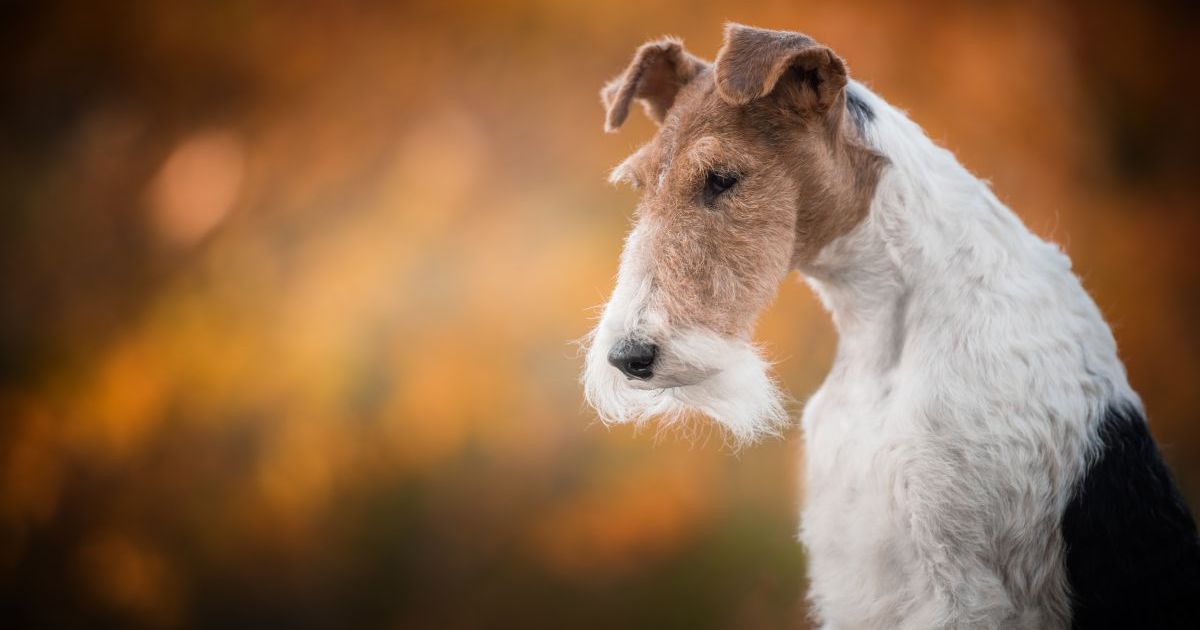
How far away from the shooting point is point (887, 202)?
1.85 m

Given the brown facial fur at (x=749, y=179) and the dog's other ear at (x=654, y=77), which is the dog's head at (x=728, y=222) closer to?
the brown facial fur at (x=749, y=179)

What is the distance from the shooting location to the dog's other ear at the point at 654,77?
1956mm

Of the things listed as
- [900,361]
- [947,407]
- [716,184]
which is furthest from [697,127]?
[947,407]

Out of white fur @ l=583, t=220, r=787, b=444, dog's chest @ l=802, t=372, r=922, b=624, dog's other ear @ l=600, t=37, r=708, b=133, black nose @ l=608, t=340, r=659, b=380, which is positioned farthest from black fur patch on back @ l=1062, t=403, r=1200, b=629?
dog's other ear @ l=600, t=37, r=708, b=133

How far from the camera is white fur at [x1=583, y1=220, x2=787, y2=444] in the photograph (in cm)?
163

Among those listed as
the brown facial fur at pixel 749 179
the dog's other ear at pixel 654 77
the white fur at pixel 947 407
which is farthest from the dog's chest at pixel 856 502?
the dog's other ear at pixel 654 77

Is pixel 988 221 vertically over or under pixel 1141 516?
over

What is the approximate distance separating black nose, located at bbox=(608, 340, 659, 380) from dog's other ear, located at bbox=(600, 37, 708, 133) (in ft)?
2.20

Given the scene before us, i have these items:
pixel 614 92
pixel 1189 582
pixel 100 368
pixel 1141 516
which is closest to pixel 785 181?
pixel 614 92

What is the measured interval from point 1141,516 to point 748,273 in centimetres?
97

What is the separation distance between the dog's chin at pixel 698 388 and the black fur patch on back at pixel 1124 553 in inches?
25.4

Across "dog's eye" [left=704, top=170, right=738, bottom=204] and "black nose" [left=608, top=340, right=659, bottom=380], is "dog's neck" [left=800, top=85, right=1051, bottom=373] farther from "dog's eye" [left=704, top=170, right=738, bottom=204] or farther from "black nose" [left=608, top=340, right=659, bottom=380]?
"black nose" [left=608, top=340, right=659, bottom=380]

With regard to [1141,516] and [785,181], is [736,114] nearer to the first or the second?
[785,181]

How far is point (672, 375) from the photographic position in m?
1.66
